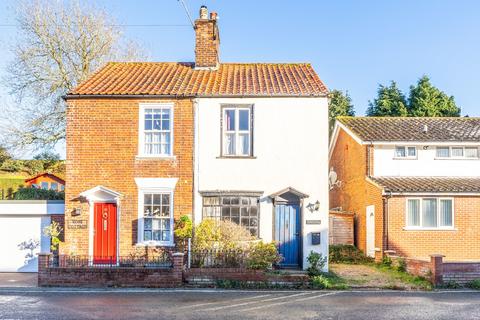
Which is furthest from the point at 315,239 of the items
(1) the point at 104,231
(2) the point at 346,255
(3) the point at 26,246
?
(3) the point at 26,246

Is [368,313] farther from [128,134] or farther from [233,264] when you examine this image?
[128,134]

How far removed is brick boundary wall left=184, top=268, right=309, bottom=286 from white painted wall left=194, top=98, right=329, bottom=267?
121 inches

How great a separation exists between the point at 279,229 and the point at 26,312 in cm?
994

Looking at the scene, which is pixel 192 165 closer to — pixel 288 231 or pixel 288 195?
pixel 288 195

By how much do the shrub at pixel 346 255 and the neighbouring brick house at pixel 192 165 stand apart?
5.02 metres

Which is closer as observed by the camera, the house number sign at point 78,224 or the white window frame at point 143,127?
the house number sign at point 78,224

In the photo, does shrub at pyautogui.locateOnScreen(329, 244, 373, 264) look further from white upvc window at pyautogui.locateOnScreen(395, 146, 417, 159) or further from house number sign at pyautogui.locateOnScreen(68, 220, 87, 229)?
house number sign at pyautogui.locateOnScreen(68, 220, 87, 229)

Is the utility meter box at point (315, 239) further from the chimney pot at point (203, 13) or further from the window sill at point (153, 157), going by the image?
the chimney pot at point (203, 13)

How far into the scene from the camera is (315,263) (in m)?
17.8

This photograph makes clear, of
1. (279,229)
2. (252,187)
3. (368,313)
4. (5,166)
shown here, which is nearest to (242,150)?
(252,187)

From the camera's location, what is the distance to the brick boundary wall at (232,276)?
16.5 metres

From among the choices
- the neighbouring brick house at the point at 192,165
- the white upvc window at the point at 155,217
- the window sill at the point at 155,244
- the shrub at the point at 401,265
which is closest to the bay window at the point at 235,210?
the neighbouring brick house at the point at 192,165

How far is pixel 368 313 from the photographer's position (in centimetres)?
1225

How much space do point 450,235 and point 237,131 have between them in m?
10.8
